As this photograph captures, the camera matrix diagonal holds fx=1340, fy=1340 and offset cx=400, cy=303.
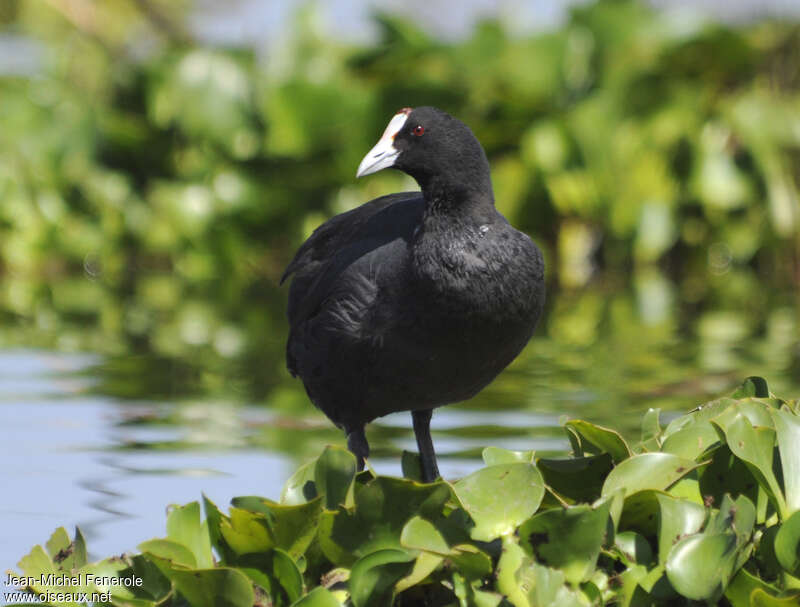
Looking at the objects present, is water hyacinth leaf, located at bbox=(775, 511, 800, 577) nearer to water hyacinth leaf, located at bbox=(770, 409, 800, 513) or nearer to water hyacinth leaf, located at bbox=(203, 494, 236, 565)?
water hyacinth leaf, located at bbox=(770, 409, 800, 513)

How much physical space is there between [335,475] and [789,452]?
880mm

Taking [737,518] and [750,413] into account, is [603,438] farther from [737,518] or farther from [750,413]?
[737,518]

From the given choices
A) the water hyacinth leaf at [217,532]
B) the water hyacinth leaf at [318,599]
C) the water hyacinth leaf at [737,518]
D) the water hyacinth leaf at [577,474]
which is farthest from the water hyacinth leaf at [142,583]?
the water hyacinth leaf at [737,518]

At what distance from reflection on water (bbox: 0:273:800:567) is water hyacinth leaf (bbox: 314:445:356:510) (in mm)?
906

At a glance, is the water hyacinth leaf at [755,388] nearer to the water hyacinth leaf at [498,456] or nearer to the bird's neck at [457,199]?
the water hyacinth leaf at [498,456]

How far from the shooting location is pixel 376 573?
96.3 inches

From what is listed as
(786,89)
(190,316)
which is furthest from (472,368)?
(786,89)

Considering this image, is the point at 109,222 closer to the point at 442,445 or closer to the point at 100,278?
the point at 100,278

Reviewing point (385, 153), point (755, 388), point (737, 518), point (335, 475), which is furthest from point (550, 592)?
point (385, 153)

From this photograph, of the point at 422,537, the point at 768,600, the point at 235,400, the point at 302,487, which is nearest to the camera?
the point at 768,600

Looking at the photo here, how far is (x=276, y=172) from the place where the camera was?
1045 centimetres

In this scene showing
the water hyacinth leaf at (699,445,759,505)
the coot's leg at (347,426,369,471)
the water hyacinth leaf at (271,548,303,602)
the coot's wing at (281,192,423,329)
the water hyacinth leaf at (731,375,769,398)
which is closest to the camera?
the water hyacinth leaf at (271,548,303,602)

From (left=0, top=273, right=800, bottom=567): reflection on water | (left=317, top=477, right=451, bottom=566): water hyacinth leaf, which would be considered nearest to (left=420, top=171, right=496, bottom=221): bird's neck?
(left=317, top=477, right=451, bottom=566): water hyacinth leaf

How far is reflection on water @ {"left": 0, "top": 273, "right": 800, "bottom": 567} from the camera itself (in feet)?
13.0
